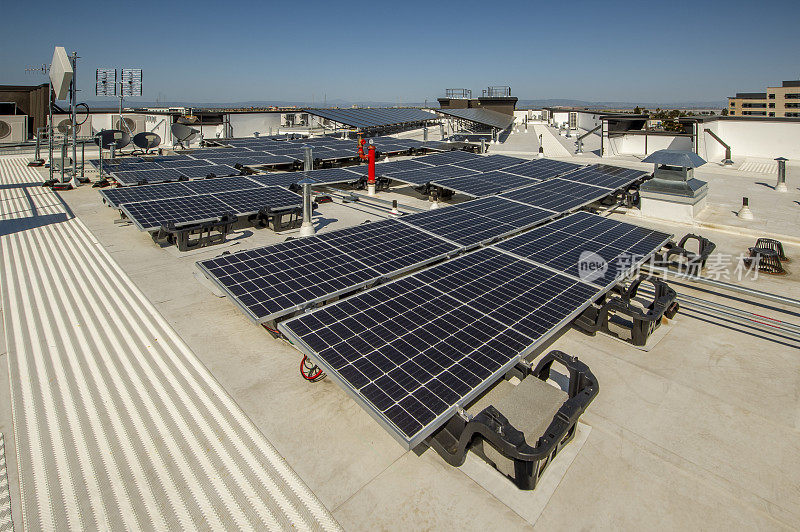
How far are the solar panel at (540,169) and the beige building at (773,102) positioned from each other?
153885 millimetres

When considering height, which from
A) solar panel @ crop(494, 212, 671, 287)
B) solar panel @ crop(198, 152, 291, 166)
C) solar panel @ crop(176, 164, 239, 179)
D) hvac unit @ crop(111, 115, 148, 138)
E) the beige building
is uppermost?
the beige building

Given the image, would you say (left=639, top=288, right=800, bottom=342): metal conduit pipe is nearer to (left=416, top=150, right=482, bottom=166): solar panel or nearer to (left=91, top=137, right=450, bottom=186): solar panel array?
(left=416, top=150, right=482, bottom=166): solar panel

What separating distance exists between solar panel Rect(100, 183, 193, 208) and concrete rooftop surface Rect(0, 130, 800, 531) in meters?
7.50

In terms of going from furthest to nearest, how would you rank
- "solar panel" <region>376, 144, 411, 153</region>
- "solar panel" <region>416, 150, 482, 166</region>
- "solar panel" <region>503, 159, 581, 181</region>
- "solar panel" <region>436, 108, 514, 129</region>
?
"solar panel" <region>436, 108, 514, 129</region> → "solar panel" <region>376, 144, 411, 153</region> → "solar panel" <region>416, 150, 482, 166</region> → "solar panel" <region>503, 159, 581, 181</region>

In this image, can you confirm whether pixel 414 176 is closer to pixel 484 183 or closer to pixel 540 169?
pixel 484 183

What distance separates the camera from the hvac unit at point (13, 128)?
46906mm

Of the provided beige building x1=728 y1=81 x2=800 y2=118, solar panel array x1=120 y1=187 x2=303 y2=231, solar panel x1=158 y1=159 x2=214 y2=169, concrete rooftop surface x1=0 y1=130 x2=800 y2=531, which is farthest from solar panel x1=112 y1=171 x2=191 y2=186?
beige building x1=728 y1=81 x2=800 y2=118

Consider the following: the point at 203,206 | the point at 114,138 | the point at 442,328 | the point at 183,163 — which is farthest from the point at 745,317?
the point at 114,138

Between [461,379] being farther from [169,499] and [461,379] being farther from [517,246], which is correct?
[517,246]

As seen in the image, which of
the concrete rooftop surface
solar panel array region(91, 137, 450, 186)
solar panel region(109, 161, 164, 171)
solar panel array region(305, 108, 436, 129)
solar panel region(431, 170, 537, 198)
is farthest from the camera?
solar panel array region(305, 108, 436, 129)

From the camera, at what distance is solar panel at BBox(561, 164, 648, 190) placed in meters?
24.1

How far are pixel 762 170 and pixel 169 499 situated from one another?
47.4 meters

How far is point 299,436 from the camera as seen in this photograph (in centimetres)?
739

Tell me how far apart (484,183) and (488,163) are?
6937mm
